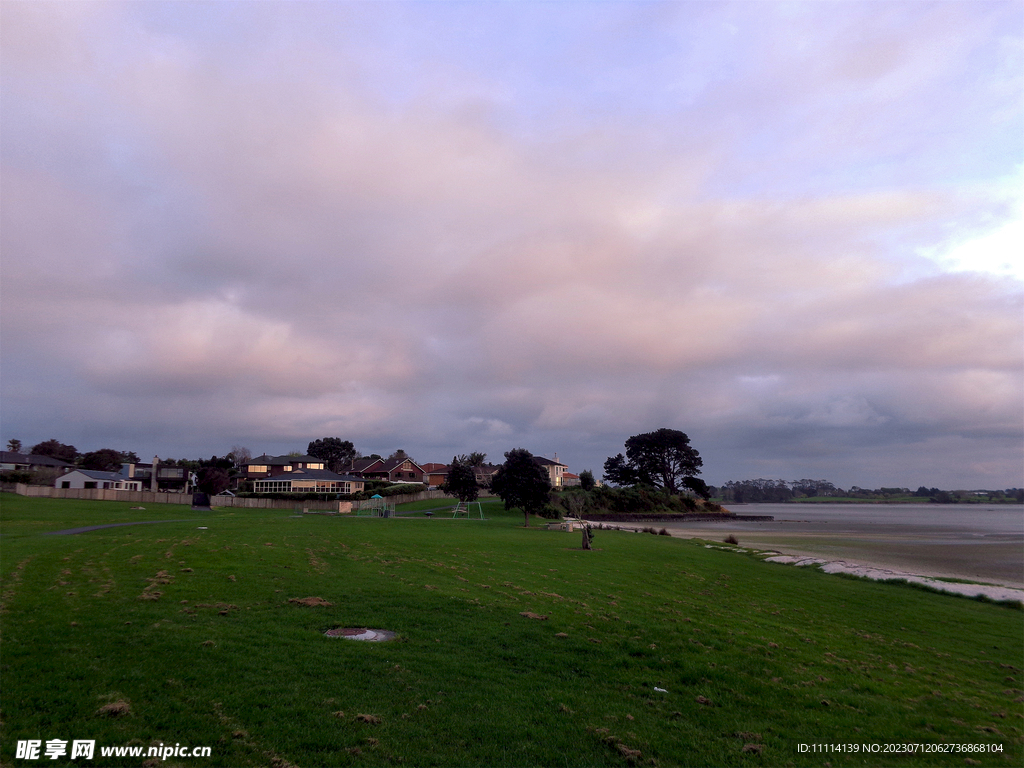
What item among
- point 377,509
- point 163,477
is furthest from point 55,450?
point 377,509

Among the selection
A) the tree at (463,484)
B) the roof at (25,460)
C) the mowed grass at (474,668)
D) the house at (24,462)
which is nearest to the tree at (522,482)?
Result: the tree at (463,484)

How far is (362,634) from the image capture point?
497 inches

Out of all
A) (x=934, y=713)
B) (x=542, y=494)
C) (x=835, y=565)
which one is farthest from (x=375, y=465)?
(x=934, y=713)

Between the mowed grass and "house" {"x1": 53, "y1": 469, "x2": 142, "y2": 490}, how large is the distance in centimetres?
8808

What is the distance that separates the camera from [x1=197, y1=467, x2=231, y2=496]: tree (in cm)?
9213

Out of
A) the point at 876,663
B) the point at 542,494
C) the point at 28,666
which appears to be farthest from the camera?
the point at 542,494

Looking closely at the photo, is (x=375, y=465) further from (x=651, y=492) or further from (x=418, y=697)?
(x=418, y=697)

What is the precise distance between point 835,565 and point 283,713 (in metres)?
36.1

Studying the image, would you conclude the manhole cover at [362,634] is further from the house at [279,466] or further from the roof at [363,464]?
the roof at [363,464]

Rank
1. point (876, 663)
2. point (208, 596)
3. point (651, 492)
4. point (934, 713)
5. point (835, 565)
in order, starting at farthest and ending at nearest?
point (651, 492)
point (835, 565)
point (208, 596)
point (876, 663)
point (934, 713)

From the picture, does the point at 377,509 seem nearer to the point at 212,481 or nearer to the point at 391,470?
the point at 212,481

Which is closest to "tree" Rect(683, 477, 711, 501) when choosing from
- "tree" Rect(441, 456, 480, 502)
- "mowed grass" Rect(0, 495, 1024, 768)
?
"tree" Rect(441, 456, 480, 502)

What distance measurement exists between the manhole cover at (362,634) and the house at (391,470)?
125146 mm

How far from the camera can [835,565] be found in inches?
1364
